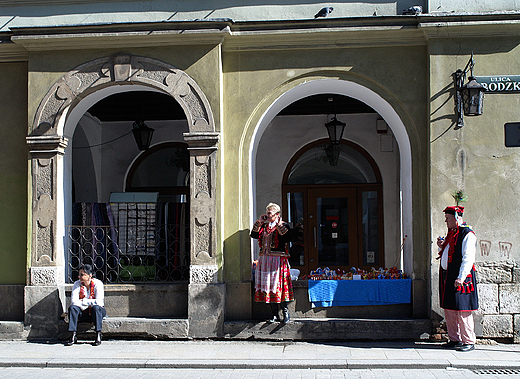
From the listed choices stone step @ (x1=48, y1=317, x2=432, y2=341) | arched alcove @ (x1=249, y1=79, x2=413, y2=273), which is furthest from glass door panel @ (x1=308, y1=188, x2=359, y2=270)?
stone step @ (x1=48, y1=317, x2=432, y2=341)

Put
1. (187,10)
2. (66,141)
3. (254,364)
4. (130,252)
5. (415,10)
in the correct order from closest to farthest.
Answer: (254,364)
(415,10)
(187,10)
(66,141)
(130,252)

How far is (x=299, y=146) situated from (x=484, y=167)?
4567mm

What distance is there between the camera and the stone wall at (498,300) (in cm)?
716

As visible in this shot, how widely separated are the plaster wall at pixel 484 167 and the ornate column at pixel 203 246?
9.57ft

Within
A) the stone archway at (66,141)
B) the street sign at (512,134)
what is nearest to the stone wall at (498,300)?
the street sign at (512,134)

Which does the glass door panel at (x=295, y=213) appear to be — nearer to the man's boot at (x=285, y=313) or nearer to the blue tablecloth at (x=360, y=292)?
the blue tablecloth at (x=360, y=292)

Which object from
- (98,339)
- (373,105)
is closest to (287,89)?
(373,105)

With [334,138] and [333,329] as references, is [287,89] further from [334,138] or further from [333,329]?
[333,329]

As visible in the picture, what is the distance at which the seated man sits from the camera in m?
7.25

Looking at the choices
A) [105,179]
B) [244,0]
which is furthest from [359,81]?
[105,179]

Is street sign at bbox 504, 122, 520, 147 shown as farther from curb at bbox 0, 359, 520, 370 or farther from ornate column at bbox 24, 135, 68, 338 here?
ornate column at bbox 24, 135, 68, 338

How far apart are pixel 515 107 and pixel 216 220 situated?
4.30m

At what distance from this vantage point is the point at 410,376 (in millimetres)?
5770

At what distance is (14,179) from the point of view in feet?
26.0
